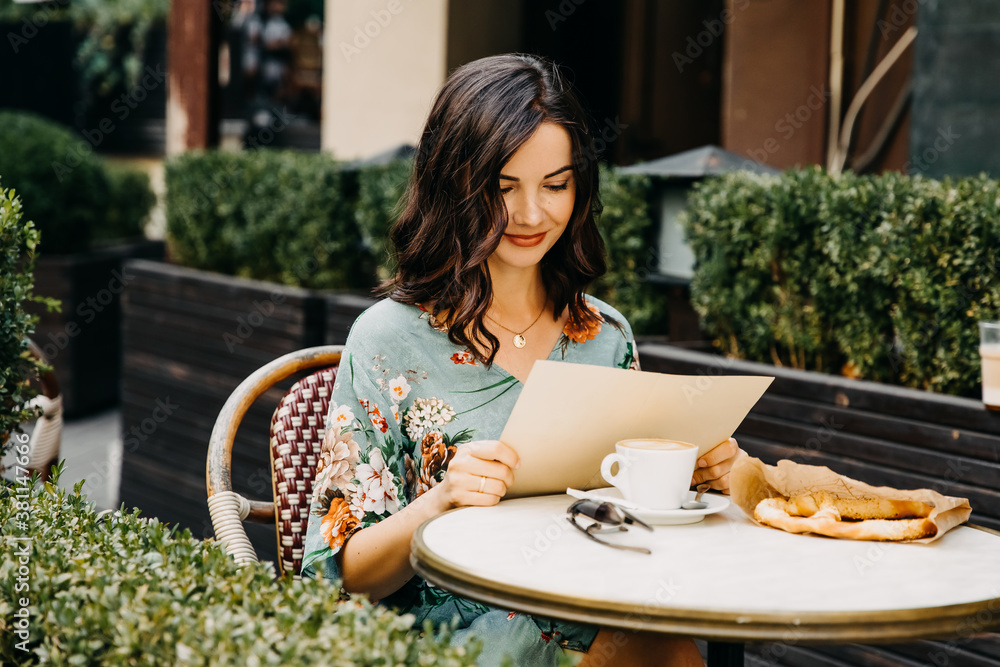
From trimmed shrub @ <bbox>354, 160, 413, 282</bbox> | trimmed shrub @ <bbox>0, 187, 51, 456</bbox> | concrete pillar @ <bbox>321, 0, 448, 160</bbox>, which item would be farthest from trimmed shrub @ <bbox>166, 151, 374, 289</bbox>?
trimmed shrub @ <bbox>0, 187, 51, 456</bbox>

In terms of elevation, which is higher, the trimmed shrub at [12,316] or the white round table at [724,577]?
the trimmed shrub at [12,316]

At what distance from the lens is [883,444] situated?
9.82 feet

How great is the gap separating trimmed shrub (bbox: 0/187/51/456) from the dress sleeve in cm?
79

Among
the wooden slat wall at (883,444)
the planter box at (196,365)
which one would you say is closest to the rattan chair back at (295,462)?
the wooden slat wall at (883,444)

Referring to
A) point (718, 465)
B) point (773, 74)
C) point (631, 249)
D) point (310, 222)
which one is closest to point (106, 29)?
point (310, 222)

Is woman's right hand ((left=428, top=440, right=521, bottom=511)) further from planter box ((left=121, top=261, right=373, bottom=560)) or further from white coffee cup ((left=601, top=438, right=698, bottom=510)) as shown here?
planter box ((left=121, top=261, right=373, bottom=560))

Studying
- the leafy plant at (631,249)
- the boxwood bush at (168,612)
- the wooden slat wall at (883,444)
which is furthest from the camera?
the leafy plant at (631,249)

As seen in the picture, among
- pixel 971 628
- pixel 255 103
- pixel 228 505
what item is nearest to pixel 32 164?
pixel 255 103

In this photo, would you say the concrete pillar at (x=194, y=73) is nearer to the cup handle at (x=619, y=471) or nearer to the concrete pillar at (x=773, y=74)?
the concrete pillar at (x=773, y=74)

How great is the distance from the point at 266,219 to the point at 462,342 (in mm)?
3766

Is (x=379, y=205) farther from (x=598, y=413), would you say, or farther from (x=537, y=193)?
(x=598, y=413)

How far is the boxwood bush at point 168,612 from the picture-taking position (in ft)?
4.07

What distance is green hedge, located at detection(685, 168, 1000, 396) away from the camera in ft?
9.77

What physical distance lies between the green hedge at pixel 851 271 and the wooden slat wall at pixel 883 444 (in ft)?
0.63
